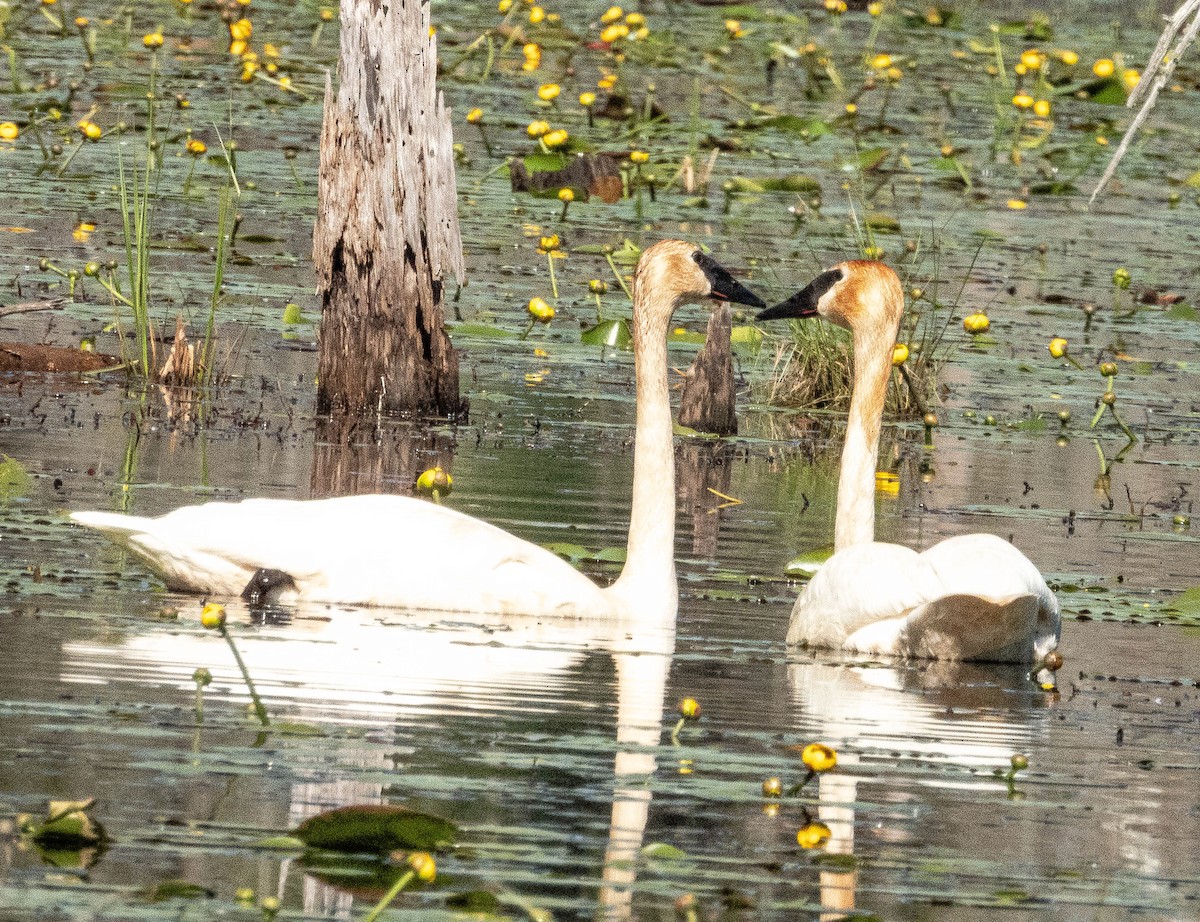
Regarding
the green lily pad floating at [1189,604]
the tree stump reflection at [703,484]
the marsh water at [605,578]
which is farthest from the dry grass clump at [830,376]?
the green lily pad floating at [1189,604]

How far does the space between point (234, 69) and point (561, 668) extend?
56.1ft

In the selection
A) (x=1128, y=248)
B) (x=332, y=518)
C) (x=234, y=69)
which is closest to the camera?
(x=332, y=518)

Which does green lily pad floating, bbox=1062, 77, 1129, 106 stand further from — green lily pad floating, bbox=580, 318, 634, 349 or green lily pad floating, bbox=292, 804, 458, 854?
green lily pad floating, bbox=292, 804, 458, 854

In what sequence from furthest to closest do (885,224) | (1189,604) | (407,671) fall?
(885,224)
(1189,604)
(407,671)

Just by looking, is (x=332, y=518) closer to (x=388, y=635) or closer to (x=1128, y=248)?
(x=388, y=635)

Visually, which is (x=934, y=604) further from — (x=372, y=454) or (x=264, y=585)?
A: (x=372, y=454)

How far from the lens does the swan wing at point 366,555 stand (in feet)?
28.0

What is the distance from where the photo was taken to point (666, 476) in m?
9.33

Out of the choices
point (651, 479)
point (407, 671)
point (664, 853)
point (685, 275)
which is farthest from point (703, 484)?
point (664, 853)

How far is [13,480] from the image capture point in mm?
10078

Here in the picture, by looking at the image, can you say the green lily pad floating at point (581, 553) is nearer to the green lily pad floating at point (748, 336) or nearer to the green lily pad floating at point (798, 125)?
the green lily pad floating at point (748, 336)

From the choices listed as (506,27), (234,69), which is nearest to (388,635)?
(234,69)

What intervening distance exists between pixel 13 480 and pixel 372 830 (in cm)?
495

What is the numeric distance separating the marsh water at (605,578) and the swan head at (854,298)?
0.98 m
